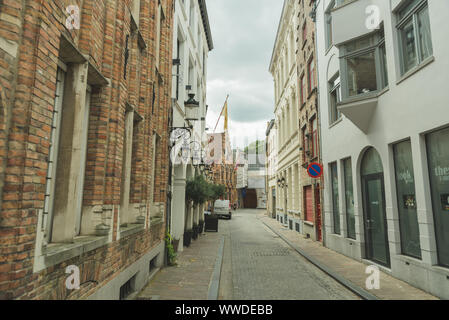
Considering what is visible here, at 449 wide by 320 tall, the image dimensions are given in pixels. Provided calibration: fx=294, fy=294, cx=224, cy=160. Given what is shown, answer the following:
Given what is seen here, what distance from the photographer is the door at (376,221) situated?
8.38 m

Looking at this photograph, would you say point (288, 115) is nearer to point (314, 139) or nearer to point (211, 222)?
point (314, 139)

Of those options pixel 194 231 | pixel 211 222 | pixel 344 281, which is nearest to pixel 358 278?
pixel 344 281

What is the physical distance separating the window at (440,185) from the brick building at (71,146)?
6.19m

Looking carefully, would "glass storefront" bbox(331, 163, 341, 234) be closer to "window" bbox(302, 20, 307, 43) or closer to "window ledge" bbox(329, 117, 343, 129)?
"window ledge" bbox(329, 117, 343, 129)

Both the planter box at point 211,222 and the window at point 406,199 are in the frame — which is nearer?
the window at point 406,199

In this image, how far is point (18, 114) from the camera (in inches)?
95.7

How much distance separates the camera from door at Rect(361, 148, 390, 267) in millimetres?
8383

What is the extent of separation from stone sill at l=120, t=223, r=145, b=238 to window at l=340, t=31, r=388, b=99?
732 cm

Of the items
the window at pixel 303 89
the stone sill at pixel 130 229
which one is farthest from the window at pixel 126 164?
the window at pixel 303 89

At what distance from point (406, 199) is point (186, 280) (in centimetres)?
579

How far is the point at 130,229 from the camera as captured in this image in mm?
5500

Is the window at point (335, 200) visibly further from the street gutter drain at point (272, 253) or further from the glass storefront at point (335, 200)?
the street gutter drain at point (272, 253)

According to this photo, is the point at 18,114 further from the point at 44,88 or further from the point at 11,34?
the point at 11,34

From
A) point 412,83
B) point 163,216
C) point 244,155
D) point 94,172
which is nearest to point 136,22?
point 94,172
